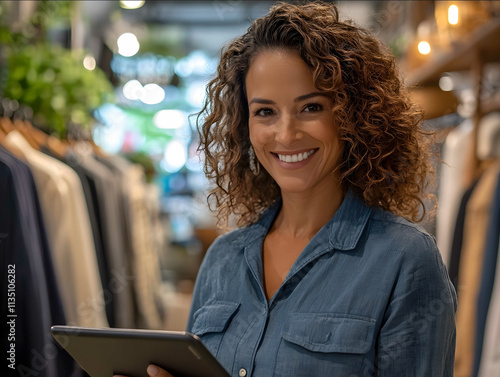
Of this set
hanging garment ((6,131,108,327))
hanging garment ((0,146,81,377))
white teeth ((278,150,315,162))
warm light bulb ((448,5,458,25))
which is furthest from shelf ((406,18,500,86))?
hanging garment ((6,131,108,327))

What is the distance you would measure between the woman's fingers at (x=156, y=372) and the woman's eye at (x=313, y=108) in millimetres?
657

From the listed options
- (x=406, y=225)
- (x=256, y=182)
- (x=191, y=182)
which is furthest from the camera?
(x=191, y=182)

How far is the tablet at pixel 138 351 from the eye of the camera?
3.65 ft

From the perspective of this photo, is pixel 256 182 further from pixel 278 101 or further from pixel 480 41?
pixel 480 41

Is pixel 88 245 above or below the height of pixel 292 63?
below

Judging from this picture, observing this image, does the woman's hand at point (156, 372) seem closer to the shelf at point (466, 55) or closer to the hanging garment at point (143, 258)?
the shelf at point (466, 55)

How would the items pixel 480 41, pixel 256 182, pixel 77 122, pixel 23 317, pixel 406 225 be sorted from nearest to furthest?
pixel 406 225 → pixel 256 182 → pixel 23 317 → pixel 480 41 → pixel 77 122

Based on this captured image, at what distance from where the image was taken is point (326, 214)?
4.94 ft

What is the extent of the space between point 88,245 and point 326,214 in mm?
1505

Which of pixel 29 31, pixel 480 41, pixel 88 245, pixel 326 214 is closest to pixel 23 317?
pixel 88 245

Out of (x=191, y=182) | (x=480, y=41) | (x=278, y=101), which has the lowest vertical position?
(x=191, y=182)

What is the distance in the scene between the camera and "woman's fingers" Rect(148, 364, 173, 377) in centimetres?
121

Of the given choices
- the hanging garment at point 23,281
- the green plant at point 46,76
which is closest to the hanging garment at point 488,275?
A: the hanging garment at point 23,281

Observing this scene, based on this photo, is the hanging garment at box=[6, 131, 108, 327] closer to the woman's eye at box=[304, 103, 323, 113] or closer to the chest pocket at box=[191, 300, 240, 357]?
the chest pocket at box=[191, 300, 240, 357]
